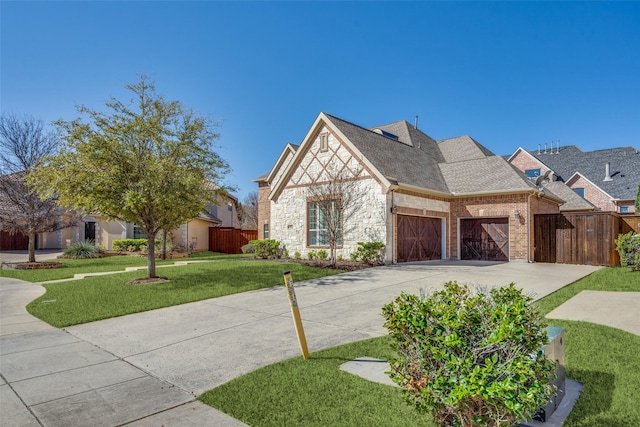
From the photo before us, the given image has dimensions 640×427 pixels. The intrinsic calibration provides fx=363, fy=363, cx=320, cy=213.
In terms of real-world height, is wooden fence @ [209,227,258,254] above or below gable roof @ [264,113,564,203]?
below

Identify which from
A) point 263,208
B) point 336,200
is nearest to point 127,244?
point 263,208

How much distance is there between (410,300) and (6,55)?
51.1 feet

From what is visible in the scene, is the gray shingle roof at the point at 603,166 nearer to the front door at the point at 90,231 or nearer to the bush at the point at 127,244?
the bush at the point at 127,244

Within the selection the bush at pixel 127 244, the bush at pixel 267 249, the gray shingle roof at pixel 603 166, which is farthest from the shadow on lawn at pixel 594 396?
the gray shingle roof at pixel 603 166

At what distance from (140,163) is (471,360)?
11.9 meters

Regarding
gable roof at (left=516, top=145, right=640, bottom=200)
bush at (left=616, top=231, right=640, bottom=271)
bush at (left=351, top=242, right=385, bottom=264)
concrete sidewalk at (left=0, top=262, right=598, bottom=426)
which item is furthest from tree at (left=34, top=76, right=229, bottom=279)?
gable roof at (left=516, top=145, right=640, bottom=200)

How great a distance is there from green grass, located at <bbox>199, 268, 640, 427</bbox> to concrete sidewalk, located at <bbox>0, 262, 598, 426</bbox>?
0.33 m

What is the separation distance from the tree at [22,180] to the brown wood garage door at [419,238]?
16.8 meters

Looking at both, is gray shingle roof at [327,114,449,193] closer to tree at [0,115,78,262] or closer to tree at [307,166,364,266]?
tree at [307,166,364,266]

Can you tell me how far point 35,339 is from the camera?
6.31 metres

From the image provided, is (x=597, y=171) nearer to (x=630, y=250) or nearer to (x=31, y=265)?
(x=630, y=250)

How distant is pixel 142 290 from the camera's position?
419 inches

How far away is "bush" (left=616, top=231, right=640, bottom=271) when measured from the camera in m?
12.5

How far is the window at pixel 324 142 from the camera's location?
18.3 meters
